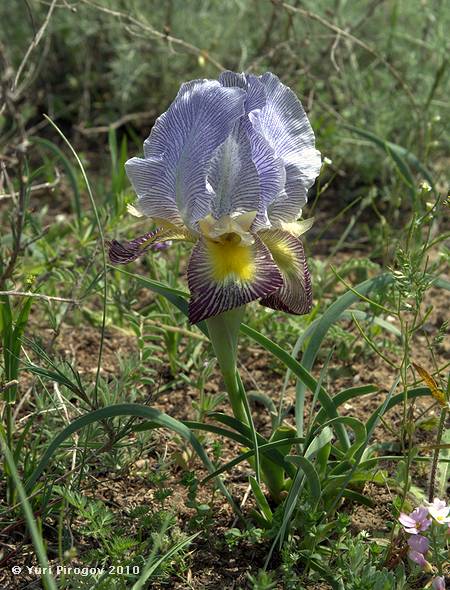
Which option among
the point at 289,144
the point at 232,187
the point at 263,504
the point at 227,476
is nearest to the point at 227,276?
the point at 232,187

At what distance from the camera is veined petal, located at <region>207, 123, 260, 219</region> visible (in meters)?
1.38

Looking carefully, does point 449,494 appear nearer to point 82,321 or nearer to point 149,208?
point 149,208

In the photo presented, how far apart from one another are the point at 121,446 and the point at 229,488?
0.32 m

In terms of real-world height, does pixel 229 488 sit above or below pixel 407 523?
below

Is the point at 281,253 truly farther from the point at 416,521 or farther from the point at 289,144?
the point at 416,521

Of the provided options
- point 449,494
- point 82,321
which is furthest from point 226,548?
point 82,321

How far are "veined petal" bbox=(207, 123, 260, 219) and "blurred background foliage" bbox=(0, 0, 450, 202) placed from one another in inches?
61.8

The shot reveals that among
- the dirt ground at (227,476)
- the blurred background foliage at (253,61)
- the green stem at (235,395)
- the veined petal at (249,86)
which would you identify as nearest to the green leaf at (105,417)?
the green stem at (235,395)

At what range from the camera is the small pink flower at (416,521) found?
141 centimetres

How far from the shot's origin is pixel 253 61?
3100 millimetres

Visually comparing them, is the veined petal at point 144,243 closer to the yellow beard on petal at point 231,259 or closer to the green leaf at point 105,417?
the yellow beard on petal at point 231,259

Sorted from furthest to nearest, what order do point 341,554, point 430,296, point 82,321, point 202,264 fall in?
point 430,296
point 82,321
point 341,554
point 202,264

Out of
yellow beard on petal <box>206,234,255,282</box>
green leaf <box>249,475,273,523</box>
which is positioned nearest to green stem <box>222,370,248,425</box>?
green leaf <box>249,475,273,523</box>

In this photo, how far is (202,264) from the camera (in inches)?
55.6
